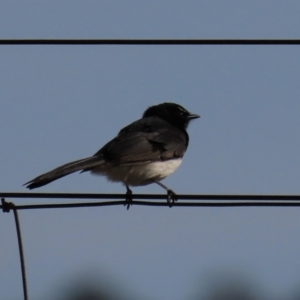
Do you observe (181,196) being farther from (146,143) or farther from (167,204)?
(146,143)

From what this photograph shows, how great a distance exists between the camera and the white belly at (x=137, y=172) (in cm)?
1361

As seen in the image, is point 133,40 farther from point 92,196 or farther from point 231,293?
point 231,293

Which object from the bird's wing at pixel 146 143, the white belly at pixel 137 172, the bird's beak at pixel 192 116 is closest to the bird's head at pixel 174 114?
the bird's beak at pixel 192 116

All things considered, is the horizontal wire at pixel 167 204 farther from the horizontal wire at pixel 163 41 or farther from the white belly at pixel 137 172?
the white belly at pixel 137 172

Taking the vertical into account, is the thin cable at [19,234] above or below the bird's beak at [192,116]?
below

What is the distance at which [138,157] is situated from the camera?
542 inches

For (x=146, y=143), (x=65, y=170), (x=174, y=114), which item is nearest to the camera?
(x=65, y=170)

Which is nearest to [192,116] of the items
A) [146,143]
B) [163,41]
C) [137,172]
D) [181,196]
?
[146,143]

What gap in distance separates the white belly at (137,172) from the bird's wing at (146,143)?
8 cm

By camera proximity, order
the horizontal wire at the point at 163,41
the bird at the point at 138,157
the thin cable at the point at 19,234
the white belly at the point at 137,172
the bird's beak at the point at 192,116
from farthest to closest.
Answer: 1. the bird's beak at the point at 192,116
2. the white belly at the point at 137,172
3. the bird at the point at 138,157
4. the horizontal wire at the point at 163,41
5. the thin cable at the point at 19,234

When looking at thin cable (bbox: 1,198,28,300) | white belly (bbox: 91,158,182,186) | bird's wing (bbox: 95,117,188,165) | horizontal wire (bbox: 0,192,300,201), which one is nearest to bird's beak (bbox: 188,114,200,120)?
bird's wing (bbox: 95,117,188,165)

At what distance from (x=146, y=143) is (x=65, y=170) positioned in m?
1.94

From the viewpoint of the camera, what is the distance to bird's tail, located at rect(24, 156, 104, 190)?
11.8 meters

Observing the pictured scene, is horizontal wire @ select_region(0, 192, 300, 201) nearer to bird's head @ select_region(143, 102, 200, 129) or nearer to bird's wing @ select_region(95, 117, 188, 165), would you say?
bird's wing @ select_region(95, 117, 188, 165)
